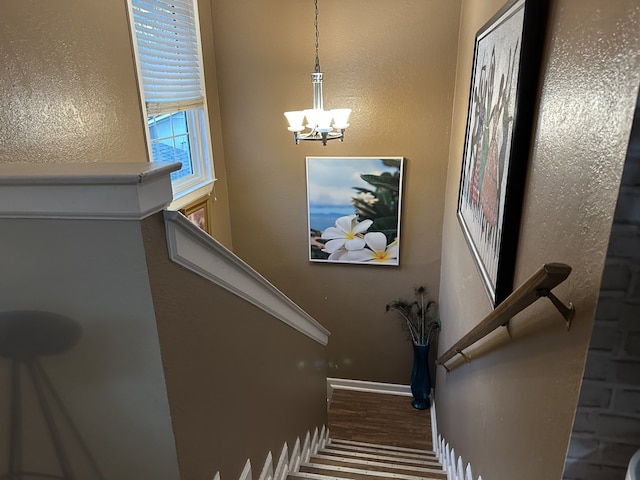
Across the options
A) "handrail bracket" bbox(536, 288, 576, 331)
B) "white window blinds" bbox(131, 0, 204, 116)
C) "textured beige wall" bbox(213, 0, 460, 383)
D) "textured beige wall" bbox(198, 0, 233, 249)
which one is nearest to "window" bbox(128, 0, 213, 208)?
"white window blinds" bbox(131, 0, 204, 116)

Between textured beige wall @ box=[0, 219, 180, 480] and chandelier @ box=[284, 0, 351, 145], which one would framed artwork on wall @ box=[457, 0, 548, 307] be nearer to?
chandelier @ box=[284, 0, 351, 145]

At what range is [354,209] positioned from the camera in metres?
4.40

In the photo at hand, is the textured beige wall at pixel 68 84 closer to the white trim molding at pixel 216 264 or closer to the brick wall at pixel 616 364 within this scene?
the white trim molding at pixel 216 264

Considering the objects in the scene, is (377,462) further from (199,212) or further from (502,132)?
(199,212)

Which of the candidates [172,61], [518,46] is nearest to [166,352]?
[518,46]

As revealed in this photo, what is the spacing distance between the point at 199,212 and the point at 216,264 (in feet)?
9.17

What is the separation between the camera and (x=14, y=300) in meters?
1.07

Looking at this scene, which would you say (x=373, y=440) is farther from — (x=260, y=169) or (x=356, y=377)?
(x=260, y=169)

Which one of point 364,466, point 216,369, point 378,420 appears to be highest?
point 216,369

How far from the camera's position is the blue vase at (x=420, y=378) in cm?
454

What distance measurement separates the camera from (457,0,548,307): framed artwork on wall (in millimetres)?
1521

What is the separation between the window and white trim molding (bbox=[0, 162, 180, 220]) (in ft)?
7.45

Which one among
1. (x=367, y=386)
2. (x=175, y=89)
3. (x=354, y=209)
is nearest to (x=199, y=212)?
(x=175, y=89)

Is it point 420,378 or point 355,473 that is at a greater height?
point 355,473
